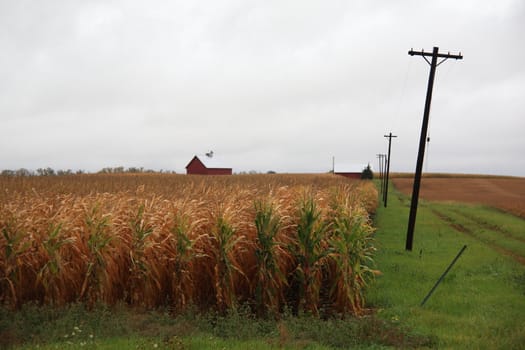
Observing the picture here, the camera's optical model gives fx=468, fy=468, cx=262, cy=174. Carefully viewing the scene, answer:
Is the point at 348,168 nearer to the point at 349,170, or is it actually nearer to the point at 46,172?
the point at 349,170

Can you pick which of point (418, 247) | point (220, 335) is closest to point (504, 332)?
point (220, 335)

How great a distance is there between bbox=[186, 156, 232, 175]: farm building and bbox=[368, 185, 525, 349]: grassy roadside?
51182 mm

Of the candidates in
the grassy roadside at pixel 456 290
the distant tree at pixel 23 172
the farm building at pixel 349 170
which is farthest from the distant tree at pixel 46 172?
the farm building at pixel 349 170

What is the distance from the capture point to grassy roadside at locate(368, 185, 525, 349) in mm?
8617

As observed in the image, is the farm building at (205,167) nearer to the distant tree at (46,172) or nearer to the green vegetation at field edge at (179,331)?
the distant tree at (46,172)

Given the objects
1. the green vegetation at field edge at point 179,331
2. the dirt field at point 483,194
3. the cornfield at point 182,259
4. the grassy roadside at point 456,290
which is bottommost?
the green vegetation at field edge at point 179,331

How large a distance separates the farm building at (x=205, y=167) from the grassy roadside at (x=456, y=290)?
51.2 m

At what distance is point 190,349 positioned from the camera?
285 inches

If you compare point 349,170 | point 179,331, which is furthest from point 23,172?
point 349,170

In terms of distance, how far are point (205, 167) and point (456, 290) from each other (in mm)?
61272

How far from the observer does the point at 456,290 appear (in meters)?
11.8

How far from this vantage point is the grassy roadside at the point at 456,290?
28.3 feet

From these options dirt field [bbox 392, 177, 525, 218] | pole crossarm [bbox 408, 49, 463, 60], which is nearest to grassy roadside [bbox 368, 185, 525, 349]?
pole crossarm [bbox 408, 49, 463, 60]

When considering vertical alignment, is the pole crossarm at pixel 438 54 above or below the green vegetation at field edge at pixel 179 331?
above
